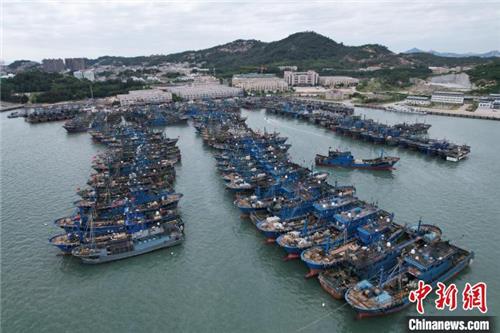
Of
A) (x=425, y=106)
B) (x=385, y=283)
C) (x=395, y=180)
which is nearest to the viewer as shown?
(x=385, y=283)

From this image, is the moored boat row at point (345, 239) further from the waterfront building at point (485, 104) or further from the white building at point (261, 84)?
the white building at point (261, 84)

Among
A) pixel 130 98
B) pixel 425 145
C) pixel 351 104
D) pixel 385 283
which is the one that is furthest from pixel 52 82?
pixel 385 283

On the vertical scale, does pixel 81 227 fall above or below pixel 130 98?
below

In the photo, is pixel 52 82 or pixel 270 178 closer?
pixel 270 178

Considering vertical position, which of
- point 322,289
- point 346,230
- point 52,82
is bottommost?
point 322,289

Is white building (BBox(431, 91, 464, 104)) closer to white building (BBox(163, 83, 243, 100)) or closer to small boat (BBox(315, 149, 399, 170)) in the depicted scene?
small boat (BBox(315, 149, 399, 170))

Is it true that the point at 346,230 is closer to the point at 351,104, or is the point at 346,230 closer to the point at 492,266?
the point at 492,266

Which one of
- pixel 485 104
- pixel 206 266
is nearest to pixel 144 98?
pixel 206 266

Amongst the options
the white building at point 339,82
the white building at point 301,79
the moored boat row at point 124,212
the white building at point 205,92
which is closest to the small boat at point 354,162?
the moored boat row at point 124,212
